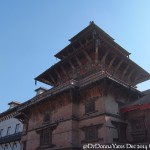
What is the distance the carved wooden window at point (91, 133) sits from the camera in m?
17.1

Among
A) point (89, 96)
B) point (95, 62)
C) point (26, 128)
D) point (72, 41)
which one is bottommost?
point (26, 128)

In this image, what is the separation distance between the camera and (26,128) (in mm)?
24812

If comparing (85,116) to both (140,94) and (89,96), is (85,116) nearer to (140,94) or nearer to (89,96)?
(89,96)

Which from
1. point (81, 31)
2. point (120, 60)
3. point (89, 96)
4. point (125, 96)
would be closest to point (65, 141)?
point (89, 96)

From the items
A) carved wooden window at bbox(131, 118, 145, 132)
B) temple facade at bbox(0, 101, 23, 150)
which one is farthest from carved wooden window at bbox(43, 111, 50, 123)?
temple facade at bbox(0, 101, 23, 150)

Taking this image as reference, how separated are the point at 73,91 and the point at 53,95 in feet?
7.37

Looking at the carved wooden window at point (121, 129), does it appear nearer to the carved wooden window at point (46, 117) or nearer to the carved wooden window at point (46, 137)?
the carved wooden window at point (46, 137)

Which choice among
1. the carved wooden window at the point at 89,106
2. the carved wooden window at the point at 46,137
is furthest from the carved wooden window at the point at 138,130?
the carved wooden window at the point at 46,137

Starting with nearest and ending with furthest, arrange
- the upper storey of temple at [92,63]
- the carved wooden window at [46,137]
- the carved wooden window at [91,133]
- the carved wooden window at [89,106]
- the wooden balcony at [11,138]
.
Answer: the carved wooden window at [91,133], the carved wooden window at [89,106], the carved wooden window at [46,137], the upper storey of temple at [92,63], the wooden balcony at [11,138]

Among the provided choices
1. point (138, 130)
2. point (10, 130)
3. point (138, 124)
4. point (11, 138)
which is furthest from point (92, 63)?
point (10, 130)

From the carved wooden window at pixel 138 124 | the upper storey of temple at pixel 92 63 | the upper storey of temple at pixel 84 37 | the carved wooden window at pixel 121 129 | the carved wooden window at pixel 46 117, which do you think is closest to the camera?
the carved wooden window at pixel 121 129

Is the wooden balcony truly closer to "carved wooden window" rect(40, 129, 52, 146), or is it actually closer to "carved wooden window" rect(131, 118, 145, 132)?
"carved wooden window" rect(40, 129, 52, 146)

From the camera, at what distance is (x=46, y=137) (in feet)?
67.5

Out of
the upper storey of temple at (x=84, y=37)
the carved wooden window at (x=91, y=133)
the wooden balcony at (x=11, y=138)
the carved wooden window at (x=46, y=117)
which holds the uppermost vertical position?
the upper storey of temple at (x=84, y=37)
